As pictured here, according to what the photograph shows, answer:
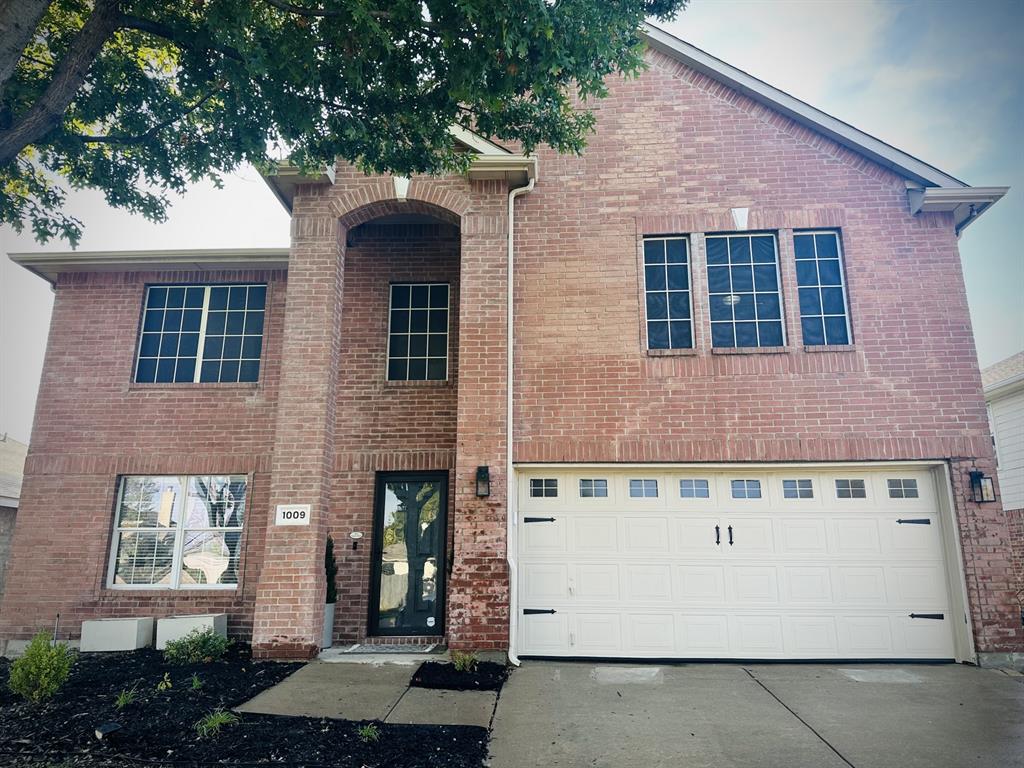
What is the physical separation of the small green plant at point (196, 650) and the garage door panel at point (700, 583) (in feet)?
19.2

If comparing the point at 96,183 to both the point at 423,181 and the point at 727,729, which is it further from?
the point at 727,729

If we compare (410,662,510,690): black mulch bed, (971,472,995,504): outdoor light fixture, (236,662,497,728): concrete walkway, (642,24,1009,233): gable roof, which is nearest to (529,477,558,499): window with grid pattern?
(410,662,510,690): black mulch bed

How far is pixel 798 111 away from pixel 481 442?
21.4ft

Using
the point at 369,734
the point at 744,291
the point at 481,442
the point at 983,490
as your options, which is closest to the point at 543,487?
the point at 481,442

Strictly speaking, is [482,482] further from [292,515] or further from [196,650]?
[196,650]

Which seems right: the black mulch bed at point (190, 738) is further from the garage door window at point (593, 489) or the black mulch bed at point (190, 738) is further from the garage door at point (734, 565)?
the garage door window at point (593, 489)

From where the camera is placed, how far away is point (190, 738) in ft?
17.3

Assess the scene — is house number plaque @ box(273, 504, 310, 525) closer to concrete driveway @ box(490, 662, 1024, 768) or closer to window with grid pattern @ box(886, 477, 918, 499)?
concrete driveway @ box(490, 662, 1024, 768)

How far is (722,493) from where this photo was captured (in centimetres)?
872

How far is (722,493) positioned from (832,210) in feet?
13.9

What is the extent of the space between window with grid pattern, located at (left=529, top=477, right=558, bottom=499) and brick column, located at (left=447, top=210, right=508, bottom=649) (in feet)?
1.84

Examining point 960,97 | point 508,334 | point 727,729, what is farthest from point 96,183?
point 960,97

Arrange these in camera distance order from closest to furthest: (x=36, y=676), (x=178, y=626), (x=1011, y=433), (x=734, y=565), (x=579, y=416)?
(x=36, y=676) < (x=734, y=565) < (x=579, y=416) < (x=178, y=626) < (x=1011, y=433)

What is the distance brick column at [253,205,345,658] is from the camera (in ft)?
26.7
